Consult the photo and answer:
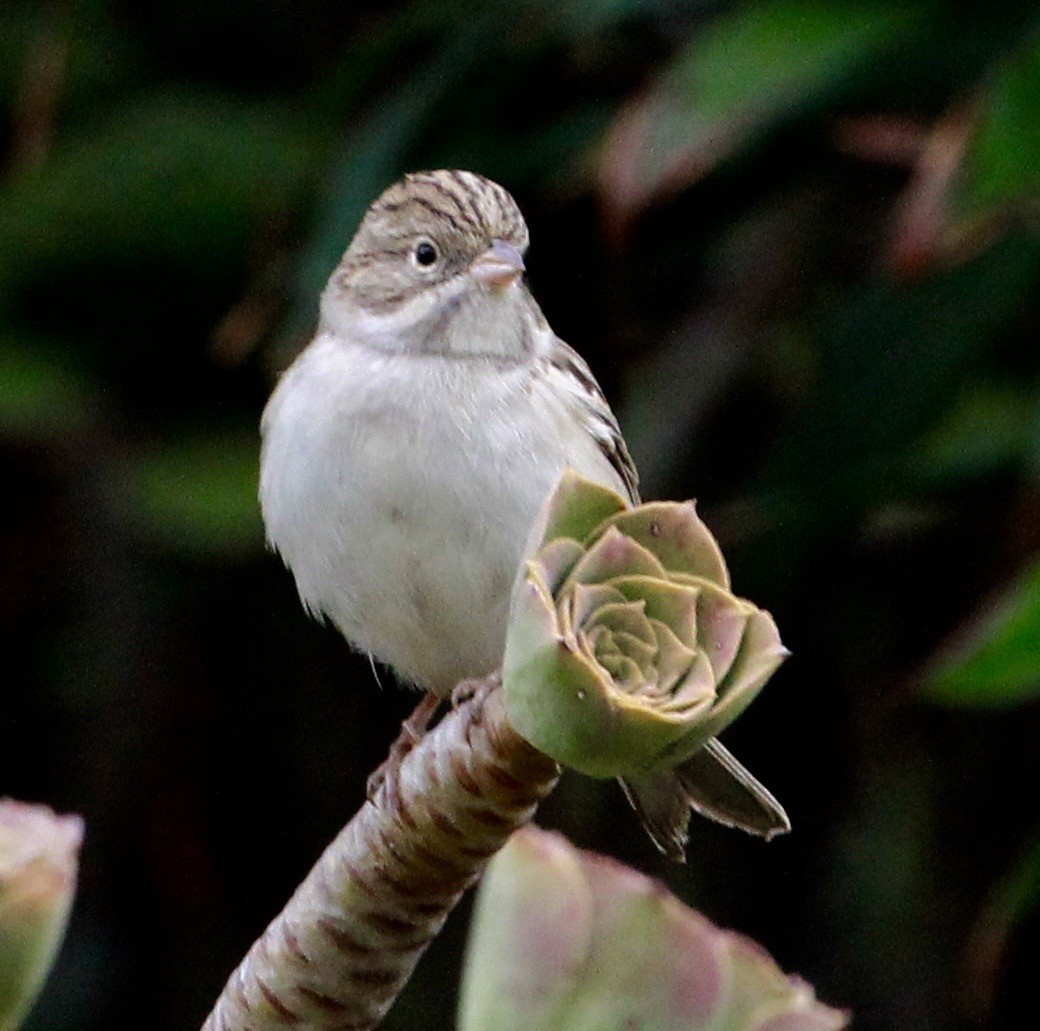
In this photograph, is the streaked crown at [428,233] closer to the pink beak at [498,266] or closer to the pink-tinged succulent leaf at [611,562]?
the pink beak at [498,266]

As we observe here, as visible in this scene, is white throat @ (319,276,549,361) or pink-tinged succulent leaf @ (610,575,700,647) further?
white throat @ (319,276,549,361)

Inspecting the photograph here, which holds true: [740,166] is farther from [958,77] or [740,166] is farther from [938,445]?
[938,445]

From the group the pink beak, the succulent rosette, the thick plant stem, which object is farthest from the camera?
the pink beak

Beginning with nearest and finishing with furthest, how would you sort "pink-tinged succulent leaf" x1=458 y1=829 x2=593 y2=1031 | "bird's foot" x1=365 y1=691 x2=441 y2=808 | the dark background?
"pink-tinged succulent leaf" x1=458 y1=829 x2=593 y2=1031, "bird's foot" x1=365 y1=691 x2=441 y2=808, the dark background

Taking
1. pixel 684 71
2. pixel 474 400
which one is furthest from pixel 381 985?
pixel 684 71

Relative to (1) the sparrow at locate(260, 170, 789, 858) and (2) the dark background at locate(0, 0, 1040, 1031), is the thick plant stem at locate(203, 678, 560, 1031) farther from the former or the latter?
(2) the dark background at locate(0, 0, 1040, 1031)

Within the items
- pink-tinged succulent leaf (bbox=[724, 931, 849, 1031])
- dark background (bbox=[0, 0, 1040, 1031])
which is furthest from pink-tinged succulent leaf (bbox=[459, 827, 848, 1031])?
dark background (bbox=[0, 0, 1040, 1031])

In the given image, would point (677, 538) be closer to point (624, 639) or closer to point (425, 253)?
point (624, 639)
